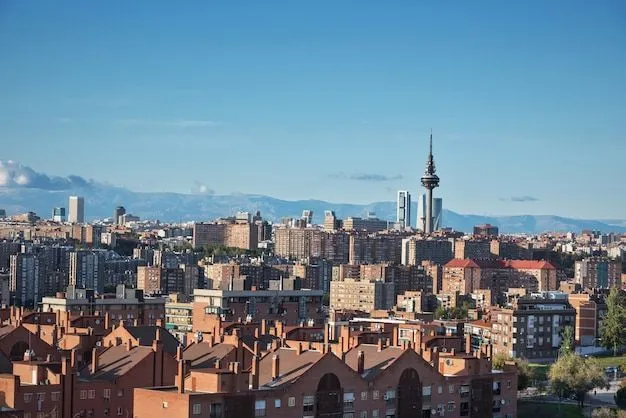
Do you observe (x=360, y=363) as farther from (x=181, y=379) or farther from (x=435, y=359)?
(x=181, y=379)

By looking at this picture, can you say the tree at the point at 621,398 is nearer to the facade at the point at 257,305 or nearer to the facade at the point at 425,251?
the facade at the point at 257,305

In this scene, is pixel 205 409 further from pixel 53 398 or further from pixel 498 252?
pixel 498 252

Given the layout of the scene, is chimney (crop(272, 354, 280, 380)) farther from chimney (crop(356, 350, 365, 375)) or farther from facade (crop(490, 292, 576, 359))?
facade (crop(490, 292, 576, 359))

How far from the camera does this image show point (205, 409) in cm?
2156

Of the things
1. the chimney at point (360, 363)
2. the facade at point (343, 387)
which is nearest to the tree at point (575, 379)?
the facade at point (343, 387)

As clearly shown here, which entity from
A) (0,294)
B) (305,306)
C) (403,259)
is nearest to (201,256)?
(403,259)

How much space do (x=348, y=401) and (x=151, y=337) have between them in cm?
659

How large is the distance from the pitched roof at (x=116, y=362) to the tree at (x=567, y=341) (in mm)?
20652


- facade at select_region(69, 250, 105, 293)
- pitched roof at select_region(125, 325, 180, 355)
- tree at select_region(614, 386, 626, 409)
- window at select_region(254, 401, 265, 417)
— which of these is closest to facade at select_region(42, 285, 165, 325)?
pitched roof at select_region(125, 325, 180, 355)

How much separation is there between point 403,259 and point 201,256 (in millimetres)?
16329

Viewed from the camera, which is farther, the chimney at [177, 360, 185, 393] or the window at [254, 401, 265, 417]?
the window at [254, 401, 265, 417]

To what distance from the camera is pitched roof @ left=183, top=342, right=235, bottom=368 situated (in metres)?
26.2

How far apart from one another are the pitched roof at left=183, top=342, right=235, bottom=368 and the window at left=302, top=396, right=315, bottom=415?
2.70 metres

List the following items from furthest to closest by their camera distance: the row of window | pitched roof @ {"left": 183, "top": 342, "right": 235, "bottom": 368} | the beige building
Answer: the beige building < pitched roof @ {"left": 183, "top": 342, "right": 235, "bottom": 368} < the row of window
